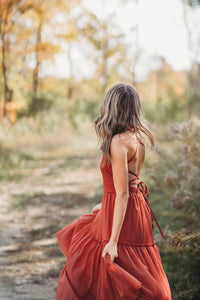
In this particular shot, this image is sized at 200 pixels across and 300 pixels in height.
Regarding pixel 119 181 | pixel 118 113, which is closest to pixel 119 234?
pixel 119 181

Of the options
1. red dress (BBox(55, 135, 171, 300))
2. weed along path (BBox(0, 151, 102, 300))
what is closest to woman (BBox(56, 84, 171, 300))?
red dress (BBox(55, 135, 171, 300))

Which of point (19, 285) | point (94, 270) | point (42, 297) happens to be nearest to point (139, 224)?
point (94, 270)

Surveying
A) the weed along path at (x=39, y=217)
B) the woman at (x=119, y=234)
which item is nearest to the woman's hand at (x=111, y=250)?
the woman at (x=119, y=234)

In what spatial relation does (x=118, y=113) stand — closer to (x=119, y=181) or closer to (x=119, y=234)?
(x=119, y=181)

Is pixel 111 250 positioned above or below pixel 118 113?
below

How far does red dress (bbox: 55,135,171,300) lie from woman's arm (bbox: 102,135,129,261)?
0.35 ft

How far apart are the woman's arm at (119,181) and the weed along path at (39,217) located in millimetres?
1656

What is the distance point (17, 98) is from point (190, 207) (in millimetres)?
10137

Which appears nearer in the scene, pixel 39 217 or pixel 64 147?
pixel 39 217

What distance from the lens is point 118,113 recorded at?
6.91 feet

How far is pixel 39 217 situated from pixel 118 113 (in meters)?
3.89

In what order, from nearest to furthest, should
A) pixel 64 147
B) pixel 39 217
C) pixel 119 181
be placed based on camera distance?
pixel 119 181, pixel 39 217, pixel 64 147

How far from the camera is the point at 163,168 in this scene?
5.69 m

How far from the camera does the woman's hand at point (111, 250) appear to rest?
2062mm
